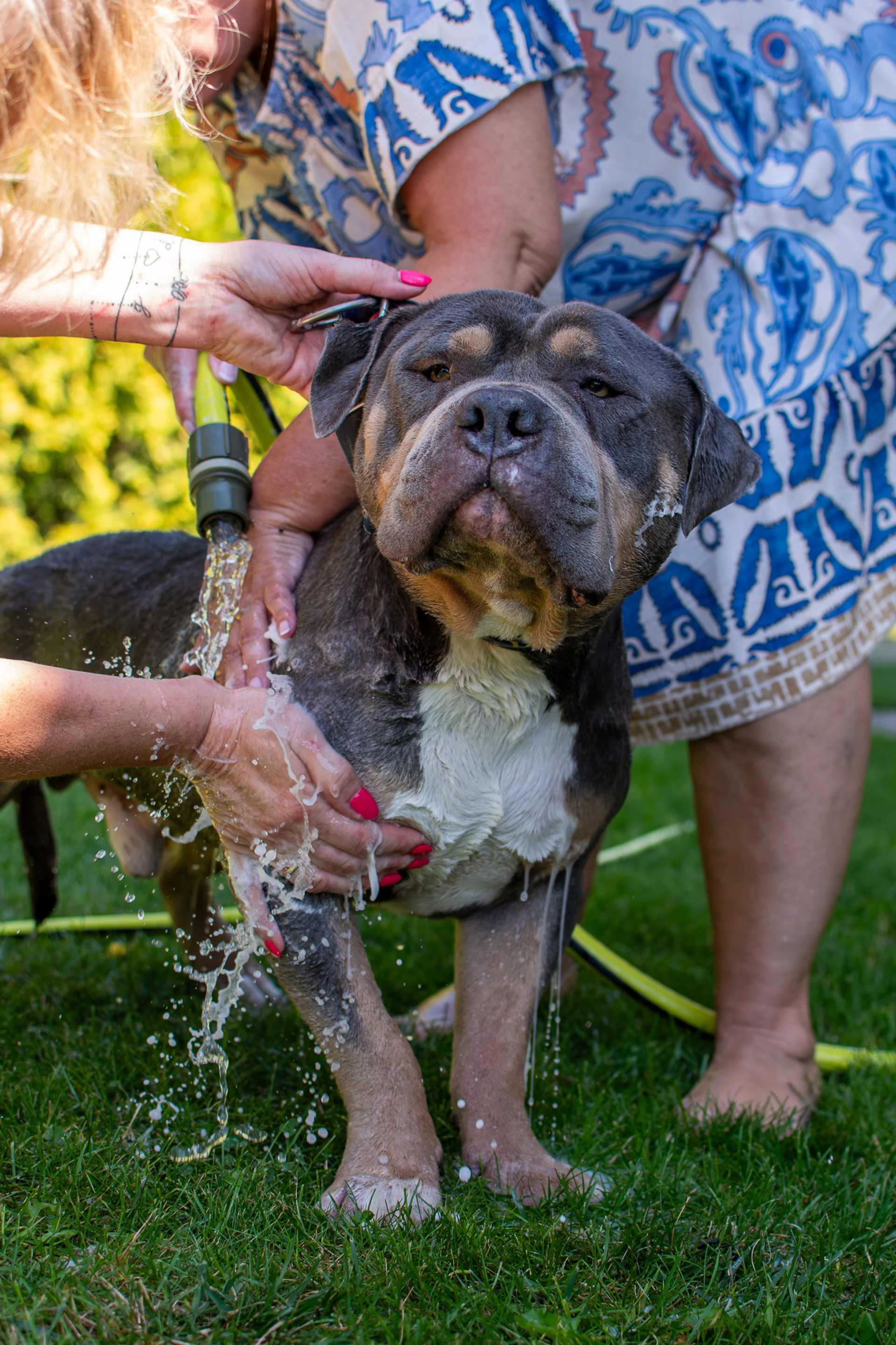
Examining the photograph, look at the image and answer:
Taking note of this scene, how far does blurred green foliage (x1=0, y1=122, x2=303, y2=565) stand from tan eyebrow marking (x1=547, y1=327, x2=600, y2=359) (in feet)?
18.9

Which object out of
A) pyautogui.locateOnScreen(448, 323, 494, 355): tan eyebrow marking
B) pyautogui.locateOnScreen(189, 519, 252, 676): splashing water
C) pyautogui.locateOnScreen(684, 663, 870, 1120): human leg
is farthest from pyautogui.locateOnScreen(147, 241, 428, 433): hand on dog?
pyautogui.locateOnScreen(684, 663, 870, 1120): human leg

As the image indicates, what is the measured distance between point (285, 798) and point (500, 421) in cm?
93

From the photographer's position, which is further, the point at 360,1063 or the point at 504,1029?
the point at 504,1029

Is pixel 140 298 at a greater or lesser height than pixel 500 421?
greater

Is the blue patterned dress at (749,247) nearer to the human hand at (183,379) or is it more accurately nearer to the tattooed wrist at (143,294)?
the human hand at (183,379)

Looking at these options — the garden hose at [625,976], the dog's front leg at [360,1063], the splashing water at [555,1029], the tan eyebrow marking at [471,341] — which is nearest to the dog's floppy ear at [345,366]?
the tan eyebrow marking at [471,341]

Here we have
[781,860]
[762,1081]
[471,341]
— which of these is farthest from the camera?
[781,860]

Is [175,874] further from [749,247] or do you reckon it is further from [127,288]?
[749,247]

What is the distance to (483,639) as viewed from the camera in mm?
2562

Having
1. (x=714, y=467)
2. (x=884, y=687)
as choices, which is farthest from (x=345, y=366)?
(x=884, y=687)

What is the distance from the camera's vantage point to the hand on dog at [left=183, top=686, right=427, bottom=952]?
250cm

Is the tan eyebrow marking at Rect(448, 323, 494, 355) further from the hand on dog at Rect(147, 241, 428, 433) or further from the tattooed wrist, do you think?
the tattooed wrist

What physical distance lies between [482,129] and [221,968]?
205cm

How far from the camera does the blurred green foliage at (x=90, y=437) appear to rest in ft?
26.3
